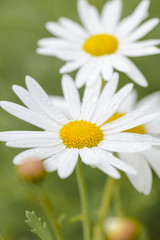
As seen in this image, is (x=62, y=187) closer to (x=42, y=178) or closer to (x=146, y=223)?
(x=146, y=223)

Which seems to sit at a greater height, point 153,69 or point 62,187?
point 153,69

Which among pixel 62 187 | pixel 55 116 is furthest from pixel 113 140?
pixel 62 187

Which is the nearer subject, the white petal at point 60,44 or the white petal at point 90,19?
the white petal at point 60,44

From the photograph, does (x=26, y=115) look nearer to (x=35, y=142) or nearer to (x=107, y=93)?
(x=35, y=142)

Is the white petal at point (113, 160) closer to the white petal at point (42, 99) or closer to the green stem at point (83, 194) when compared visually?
the green stem at point (83, 194)

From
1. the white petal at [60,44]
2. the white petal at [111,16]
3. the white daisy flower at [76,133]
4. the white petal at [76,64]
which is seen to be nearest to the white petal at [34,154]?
the white daisy flower at [76,133]

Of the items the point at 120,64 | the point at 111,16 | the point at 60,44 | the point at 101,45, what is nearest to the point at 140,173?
the point at 120,64
